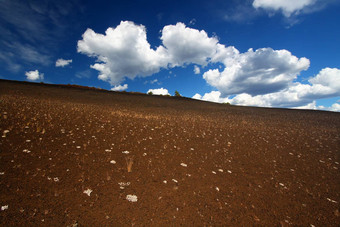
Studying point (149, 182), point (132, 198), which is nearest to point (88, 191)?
point (132, 198)

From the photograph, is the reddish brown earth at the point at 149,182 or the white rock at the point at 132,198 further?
the white rock at the point at 132,198

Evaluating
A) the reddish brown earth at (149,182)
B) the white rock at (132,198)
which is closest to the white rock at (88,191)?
the reddish brown earth at (149,182)

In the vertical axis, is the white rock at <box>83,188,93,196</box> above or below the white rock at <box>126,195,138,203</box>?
above

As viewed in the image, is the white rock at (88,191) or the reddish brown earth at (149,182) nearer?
the reddish brown earth at (149,182)

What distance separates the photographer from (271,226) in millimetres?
3764

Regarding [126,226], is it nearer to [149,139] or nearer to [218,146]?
[149,139]

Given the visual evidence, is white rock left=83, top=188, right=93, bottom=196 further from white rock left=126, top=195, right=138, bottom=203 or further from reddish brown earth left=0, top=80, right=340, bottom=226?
white rock left=126, top=195, right=138, bottom=203

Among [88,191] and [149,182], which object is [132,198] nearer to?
[149,182]

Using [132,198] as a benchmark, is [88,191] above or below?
above

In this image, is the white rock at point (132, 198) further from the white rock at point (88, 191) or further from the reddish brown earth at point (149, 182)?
the white rock at point (88, 191)

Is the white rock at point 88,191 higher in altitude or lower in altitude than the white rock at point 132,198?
higher

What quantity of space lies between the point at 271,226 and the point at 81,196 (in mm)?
4783

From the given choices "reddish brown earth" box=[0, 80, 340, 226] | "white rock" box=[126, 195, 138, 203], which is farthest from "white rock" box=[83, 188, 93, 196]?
"white rock" box=[126, 195, 138, 203]

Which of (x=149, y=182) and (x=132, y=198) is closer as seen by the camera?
(x=132, y=198)
